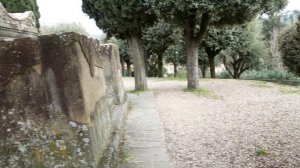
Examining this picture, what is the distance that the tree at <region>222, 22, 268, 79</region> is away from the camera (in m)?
24.3

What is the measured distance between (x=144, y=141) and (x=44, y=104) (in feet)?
9.04

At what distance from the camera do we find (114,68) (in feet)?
29.3

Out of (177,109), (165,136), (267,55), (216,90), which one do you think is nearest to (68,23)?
(267,55)

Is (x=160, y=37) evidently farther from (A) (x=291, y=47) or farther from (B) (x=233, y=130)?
(B) (x=233, y=130)

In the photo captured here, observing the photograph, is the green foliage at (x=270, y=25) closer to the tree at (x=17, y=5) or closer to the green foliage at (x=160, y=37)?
the green foliage at (x=160, y=37)

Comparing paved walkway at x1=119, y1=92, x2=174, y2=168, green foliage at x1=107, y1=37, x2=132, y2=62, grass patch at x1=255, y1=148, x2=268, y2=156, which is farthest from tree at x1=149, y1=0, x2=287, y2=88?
green foliage at x1=107, y1=37, x2=132, y2=62

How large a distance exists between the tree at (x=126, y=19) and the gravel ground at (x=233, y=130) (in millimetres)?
2250

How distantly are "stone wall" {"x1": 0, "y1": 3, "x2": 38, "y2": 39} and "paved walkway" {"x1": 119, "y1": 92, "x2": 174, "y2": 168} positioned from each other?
3.45 meters

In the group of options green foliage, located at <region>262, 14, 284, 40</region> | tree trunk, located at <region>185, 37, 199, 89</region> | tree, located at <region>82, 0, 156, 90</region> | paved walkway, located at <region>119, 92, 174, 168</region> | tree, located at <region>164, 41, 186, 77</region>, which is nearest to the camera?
paved walkway, located at <region>119, 92, 174, 168</region>

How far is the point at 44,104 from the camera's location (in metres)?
3.73

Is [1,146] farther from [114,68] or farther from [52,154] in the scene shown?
[114,68]

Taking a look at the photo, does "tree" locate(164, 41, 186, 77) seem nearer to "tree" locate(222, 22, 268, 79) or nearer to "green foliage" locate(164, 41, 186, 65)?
"green foliage" locate(164, 41, 186, 65)

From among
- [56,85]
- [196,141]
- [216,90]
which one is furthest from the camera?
[216,90]

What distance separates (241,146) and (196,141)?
0.84 meters
